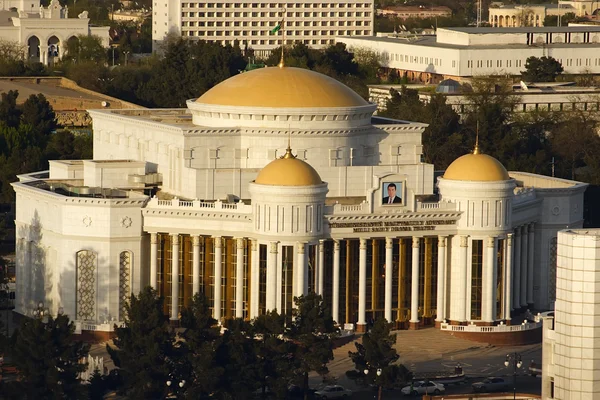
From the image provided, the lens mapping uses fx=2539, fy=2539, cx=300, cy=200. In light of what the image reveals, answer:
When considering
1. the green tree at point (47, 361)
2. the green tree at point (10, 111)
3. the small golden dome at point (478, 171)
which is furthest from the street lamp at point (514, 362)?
the green tree at point (10, 111)

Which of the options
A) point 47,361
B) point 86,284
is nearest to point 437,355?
point 86,284

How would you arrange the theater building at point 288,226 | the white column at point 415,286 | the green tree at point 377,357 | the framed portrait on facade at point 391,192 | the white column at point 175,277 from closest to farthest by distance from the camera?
→ the green tree at point 377,357 < the theater building at point 288,226 < the framed portrait on facade at point 391,192 < the white column at point 175,277 < the white column at point 415,286

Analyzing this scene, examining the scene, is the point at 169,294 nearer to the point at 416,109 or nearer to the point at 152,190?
the point at 152,190

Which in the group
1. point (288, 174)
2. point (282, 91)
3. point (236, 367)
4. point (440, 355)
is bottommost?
point (440, 355)

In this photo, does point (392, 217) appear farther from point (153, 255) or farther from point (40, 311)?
point (40, 311)

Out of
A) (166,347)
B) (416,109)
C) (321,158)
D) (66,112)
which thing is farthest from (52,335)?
(66,112)

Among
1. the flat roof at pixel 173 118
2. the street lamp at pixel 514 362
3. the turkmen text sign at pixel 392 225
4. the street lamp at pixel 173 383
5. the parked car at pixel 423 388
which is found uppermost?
the flat roof at pixel 173 118

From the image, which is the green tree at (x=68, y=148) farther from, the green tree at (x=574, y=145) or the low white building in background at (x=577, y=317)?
the low white building in background at (x=577, y=317)
